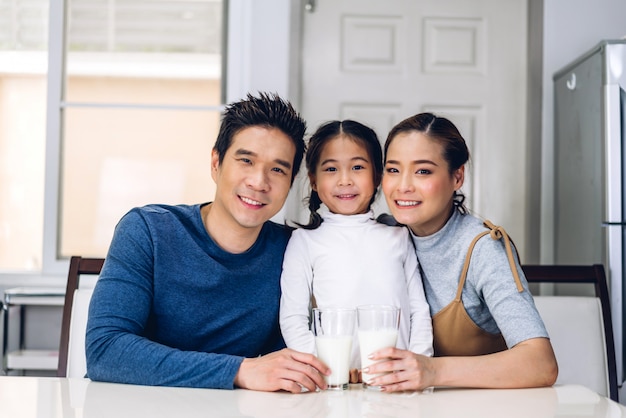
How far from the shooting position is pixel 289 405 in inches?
44.5

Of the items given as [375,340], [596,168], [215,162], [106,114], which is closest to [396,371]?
[375,340]

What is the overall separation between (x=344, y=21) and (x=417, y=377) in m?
2.34

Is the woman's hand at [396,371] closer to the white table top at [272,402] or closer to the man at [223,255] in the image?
the white table top at [272,402]

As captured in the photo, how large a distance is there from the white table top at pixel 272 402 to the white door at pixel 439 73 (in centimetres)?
209

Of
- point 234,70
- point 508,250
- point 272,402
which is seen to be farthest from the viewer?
point 234,70

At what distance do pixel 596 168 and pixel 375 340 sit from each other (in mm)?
1671

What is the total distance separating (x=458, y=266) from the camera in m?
1.57

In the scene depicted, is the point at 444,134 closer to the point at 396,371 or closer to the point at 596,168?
the point at 396,371

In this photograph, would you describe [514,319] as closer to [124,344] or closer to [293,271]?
[293,271]

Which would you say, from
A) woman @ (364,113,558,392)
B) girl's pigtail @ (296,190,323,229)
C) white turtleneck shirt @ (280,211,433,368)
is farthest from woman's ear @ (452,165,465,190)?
girl's pigtail @ (296,190,323,229)

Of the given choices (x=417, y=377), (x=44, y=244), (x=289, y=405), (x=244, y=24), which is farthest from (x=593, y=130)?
(x=44, y=244)

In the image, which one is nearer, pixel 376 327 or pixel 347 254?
A: pixel 376 327

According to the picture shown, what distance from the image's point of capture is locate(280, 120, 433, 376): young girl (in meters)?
1.61

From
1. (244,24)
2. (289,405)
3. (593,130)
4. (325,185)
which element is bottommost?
(289,405)
